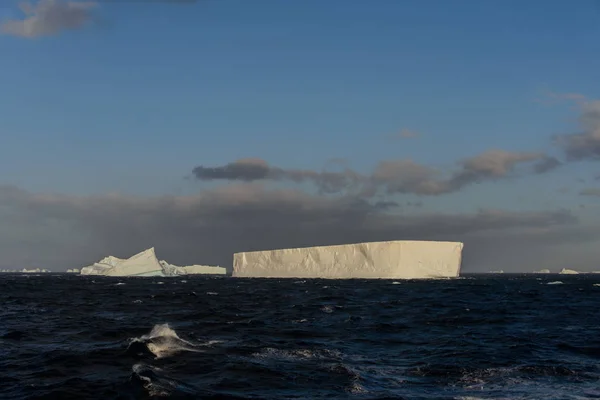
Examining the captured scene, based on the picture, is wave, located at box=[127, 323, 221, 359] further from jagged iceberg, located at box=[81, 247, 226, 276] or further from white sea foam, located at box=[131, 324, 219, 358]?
jagged iceberg, located at box=[81, 247, 226, 276]

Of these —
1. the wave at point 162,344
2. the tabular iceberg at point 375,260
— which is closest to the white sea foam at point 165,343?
the wave at point 162,344

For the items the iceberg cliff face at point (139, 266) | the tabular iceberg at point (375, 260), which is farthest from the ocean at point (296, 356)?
the iceberg cliff face at point (139, 266)

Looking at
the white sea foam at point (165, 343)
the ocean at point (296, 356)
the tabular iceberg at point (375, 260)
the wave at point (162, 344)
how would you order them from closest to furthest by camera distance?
the ocean at point (296, 356)
the wave at point (162, 344)
the white sea foam at point (165, 343)
the tabular iceberg at point (375, 260)

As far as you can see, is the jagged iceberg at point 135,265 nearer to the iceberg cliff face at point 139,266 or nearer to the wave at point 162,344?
the iceberg cliff face at point 139,266

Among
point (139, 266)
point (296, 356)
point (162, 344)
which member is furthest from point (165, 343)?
point (139, 266)

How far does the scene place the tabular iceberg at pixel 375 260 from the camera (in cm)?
5559

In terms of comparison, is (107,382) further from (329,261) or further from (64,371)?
(329,261)

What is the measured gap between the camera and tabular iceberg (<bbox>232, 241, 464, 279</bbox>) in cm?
5559

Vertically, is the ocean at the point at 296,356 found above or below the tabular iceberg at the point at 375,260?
below

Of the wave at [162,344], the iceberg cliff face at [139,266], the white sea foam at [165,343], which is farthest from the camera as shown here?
the iceberg cliff face at [139,266]

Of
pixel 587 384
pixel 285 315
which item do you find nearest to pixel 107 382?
pixel 587 384

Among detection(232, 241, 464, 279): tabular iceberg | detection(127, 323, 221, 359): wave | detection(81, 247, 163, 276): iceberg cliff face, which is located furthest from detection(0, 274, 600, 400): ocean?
detection(81, 247, 163, 276): iceberg cliff face

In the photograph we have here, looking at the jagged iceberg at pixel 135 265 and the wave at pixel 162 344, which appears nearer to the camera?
the wave at pixel 162 344

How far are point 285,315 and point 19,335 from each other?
9.64m
